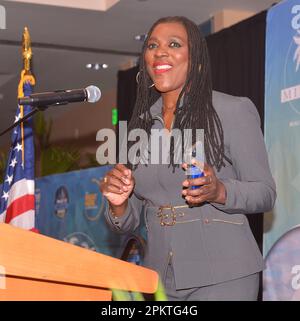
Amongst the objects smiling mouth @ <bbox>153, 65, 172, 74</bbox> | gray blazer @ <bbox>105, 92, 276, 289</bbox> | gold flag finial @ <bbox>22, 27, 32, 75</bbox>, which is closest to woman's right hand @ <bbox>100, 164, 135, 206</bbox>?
gray blazer @ <bbox>105, 92, 276, 289</bbox>

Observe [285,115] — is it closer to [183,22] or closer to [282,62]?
[282,62]

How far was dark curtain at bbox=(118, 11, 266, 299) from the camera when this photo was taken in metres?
5.29

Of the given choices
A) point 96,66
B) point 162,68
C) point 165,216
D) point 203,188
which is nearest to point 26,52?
point 162,68

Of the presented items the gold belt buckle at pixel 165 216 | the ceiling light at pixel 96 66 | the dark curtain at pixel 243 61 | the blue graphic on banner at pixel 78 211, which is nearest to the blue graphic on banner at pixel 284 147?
the dark curtain at pixel 243 61

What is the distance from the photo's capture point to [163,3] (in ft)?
22.3

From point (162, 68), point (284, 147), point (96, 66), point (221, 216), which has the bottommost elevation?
point (221, 216)

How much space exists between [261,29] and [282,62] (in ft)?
2.88

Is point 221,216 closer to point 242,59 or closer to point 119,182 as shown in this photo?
point 119,182

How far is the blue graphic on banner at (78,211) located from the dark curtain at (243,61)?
1575mm

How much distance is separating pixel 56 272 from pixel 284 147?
135 inches

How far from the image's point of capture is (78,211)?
7.04 metres
